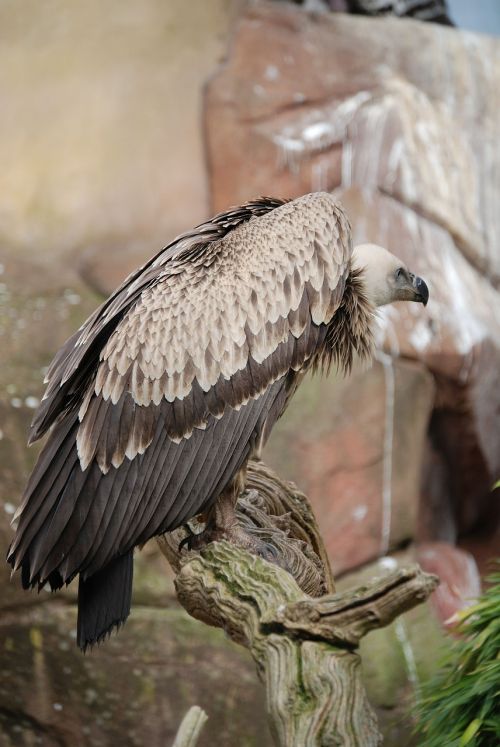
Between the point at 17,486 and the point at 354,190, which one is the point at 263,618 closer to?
the point at 17,486

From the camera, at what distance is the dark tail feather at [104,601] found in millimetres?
2938

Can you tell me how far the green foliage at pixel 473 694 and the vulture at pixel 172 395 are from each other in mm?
754

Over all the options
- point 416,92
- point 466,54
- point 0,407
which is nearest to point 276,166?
point 416,92

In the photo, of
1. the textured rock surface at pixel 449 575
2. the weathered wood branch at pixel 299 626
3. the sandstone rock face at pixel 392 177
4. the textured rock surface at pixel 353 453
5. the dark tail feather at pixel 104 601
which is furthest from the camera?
the textured rock surface at pixel 449 575

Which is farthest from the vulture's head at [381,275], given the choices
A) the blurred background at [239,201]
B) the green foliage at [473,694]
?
the blurred background at [239,201]

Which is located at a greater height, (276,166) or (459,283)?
(276,166)

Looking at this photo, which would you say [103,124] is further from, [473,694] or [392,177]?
[473,694]

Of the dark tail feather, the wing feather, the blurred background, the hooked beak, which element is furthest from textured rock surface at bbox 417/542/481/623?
the dark tail feather

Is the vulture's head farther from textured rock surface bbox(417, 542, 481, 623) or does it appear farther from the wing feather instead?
textured rock surface bbox(417, 542, 481, 623)

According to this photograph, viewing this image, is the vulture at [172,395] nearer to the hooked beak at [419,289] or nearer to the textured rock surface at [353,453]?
the hooked beak at [419,289]

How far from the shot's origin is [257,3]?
704cm

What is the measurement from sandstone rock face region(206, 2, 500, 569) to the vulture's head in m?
2.67

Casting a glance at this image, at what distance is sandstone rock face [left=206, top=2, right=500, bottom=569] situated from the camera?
6.32 m

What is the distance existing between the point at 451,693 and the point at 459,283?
3.73m
